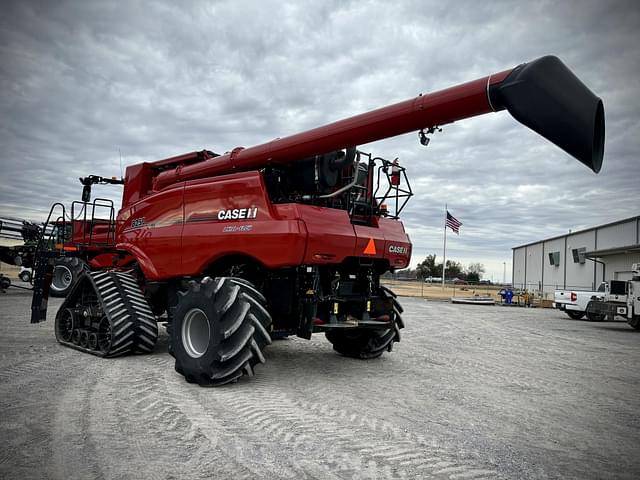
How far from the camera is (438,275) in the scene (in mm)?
103312

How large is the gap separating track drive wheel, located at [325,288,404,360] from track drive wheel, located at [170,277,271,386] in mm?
2403

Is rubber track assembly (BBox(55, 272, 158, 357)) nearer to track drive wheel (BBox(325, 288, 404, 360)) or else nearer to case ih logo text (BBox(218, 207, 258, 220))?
case ih logo text (BBox(218, 207, 258, 220))

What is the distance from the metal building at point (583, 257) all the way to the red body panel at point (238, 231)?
26.4 metres

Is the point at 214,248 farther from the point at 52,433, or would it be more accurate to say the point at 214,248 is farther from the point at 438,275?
the point at 438,275

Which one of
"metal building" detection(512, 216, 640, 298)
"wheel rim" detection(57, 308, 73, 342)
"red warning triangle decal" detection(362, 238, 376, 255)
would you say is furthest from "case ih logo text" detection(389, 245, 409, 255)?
"metal building" detection(512, 216, 640, 298)

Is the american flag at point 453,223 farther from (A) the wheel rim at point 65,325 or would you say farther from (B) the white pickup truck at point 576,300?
(A) the wheel rim at point 65,325

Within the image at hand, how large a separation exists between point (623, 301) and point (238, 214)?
53.3 ft

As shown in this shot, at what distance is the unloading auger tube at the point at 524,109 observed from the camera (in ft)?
14.4

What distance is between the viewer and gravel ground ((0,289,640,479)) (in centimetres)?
360

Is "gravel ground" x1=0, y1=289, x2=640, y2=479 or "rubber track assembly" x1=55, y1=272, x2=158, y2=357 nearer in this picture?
"gravel ground" x1=0, y1=289, x2=640, y2=479

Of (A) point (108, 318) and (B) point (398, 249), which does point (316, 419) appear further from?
(A) point (108, 318)

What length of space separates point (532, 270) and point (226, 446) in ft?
183

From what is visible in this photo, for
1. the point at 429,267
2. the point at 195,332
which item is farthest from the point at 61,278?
the point at 429,267

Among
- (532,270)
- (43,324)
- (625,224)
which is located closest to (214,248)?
(43,324)
